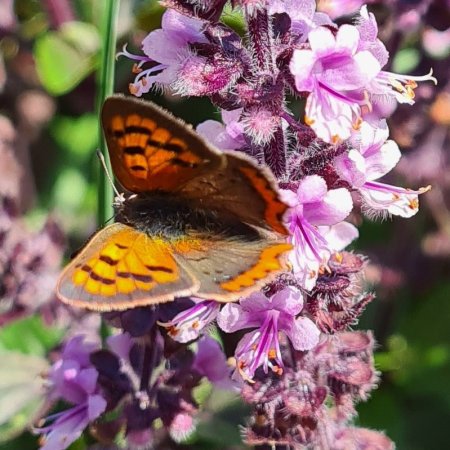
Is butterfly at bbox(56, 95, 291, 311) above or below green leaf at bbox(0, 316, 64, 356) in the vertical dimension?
above

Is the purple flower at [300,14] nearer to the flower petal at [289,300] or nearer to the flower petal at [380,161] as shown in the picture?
the flower petal at [380,161]

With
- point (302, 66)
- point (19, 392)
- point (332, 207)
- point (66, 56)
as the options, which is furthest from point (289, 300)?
point (66, 56)

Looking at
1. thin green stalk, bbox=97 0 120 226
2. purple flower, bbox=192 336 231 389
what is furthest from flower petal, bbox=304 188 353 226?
thin green stalk, bbox=97 0 120 226

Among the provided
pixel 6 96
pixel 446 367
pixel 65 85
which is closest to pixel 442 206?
pixel 446 367

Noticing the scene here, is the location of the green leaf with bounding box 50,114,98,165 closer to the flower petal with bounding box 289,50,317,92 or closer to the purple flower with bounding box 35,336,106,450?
the purple flower with bounding box 35,336,106,450

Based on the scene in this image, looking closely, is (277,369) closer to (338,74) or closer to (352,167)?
(352,167)

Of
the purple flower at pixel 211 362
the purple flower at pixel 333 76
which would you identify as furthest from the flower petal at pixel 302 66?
the purple flower at pixel 211 362

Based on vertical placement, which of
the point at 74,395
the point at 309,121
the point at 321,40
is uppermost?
the point at 321,40
